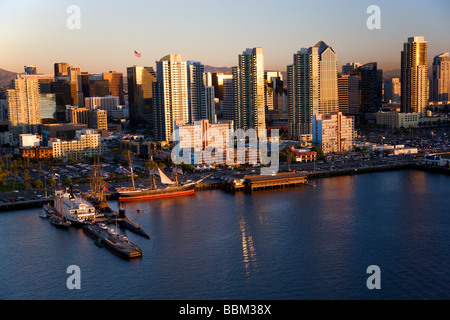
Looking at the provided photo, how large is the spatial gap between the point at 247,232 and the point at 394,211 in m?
4.29

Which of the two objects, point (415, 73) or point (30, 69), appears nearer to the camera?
point (415, 73)

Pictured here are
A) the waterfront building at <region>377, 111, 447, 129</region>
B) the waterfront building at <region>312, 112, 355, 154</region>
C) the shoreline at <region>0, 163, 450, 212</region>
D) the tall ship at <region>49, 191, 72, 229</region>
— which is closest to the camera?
the tall ship at <region>49, 191, 72, 229</region>

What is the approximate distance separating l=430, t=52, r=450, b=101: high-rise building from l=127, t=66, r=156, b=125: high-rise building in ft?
107

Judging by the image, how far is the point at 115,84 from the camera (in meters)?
63.9

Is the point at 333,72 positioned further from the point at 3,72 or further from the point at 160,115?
the point at 3,72

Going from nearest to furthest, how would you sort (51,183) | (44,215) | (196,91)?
(44,215) → (51,183) → (196,91)

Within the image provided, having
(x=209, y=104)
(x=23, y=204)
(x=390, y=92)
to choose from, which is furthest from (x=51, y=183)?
(x=390, y=92)

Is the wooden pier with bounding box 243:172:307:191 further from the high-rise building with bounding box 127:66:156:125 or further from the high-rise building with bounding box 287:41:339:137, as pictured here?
the high-rise building with bounding box 127:66:156:125

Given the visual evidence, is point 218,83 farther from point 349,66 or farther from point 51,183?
point 51,183

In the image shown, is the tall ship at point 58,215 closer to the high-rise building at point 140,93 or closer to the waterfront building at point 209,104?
the waterfront building at point 209,104

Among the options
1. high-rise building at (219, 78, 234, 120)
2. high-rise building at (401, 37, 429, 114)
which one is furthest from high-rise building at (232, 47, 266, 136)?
high-rise building at (401, 37, 429, 114)

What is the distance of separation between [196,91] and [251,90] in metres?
3.33

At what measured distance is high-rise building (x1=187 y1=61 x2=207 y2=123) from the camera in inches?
1189

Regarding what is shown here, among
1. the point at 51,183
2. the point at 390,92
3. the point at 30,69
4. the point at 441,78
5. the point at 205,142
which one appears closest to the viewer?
the point at 51,183
